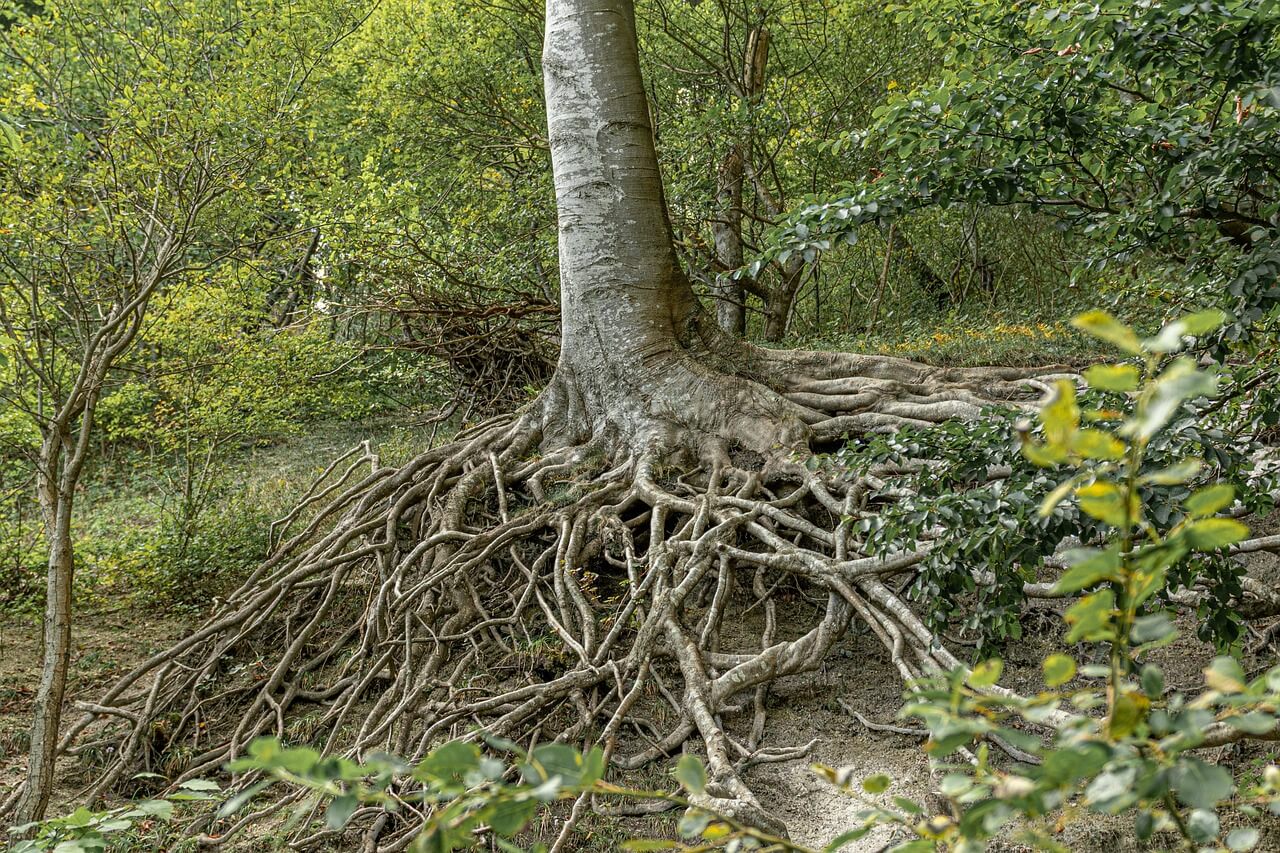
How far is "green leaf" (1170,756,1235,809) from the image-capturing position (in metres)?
0.79

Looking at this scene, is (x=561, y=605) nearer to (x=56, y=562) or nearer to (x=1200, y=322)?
(x=56, y=562)

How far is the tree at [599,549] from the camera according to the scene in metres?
3.82

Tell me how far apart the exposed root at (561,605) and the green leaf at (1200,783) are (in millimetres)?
2150

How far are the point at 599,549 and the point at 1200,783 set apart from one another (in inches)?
159

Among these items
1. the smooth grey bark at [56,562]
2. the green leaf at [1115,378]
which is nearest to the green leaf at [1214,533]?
the green leaf at [1115,378]

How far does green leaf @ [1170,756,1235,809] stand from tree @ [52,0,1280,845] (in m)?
2.21

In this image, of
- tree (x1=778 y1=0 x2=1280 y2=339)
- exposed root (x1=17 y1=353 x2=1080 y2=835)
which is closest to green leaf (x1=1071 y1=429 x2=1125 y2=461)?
tree (x1=778 y1=0 x2=1280 y2=339)

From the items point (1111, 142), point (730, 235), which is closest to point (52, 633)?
point (1111, 142)

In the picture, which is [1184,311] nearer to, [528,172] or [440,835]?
[440,835]

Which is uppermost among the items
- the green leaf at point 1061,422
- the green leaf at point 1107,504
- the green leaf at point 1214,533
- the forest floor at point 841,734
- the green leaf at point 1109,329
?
the green leaf at point 1109,329

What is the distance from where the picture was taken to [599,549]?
4.79 meters

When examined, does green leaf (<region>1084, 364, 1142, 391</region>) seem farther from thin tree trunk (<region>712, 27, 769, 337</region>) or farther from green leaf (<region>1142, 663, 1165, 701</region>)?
thin tree trunk (<region>712, 27, 769, 337</region>)

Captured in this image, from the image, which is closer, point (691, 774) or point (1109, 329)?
point (1109, 329)

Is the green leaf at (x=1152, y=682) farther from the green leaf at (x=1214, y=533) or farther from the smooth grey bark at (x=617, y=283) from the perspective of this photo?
the smooth grey bark at (x=617, y=283)
